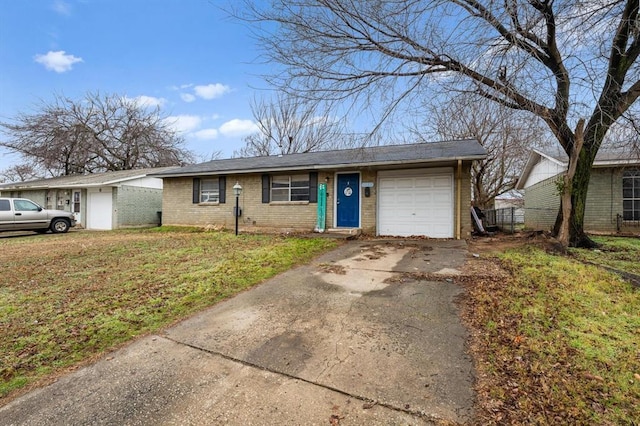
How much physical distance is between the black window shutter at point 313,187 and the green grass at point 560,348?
7.06m

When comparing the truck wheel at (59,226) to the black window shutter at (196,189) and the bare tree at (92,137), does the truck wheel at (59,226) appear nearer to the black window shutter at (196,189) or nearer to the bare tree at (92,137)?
the black window shutter at (196,189)

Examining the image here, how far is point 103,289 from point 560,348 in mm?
5778

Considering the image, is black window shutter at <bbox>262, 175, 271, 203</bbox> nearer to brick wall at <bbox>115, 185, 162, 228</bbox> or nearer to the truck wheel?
brick wall at <bbox>115, 185, 162, 228</bbox>

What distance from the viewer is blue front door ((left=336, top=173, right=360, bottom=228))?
10.5 meters

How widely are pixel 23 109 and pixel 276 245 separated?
2540 cm

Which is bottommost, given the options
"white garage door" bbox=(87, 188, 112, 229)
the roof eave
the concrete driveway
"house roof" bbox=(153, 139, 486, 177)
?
the concrete driveway

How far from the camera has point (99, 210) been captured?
15.9 metres

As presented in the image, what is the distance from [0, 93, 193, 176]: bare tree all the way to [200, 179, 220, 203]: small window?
15942 mm

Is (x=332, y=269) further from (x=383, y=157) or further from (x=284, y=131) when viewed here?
(x=284, y=131)

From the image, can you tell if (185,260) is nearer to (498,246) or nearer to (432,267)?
(432,267)

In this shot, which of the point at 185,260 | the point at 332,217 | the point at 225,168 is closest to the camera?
the point at 185,260

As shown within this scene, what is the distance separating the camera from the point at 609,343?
111 inches

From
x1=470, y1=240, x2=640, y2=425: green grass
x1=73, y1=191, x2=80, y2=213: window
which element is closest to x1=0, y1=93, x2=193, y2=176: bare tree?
x1=73, y1=191, x2=80, y2=213: window

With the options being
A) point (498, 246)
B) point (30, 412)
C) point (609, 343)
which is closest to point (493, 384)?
point (609, 343)
